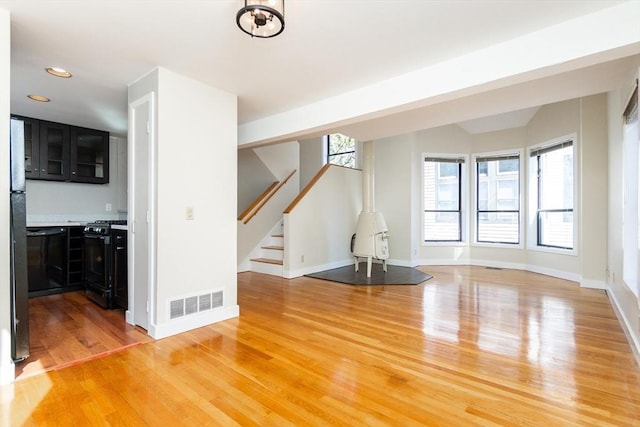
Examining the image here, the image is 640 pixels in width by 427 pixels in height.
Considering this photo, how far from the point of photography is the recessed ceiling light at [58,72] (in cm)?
267

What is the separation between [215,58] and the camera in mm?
2459

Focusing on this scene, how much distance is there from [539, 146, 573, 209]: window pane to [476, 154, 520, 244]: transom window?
470mm

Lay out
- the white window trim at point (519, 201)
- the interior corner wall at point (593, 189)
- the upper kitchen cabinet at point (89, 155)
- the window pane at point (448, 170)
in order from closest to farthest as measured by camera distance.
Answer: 1. the interior corner wall at point (593, 189)
2. the upper kitchen cabinet at point (89, 155)
3. the white window trim at point (519, 201)
4. the window pane at point (448, 170)

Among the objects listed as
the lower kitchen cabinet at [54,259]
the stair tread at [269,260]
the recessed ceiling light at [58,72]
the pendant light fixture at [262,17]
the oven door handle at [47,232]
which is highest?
the recessed ceiling light at [58,72]

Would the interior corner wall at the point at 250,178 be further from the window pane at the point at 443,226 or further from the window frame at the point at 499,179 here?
the window frame at the point at 499,179

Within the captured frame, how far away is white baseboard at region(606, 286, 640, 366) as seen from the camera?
7.63 feet

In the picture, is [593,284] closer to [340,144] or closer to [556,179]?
[556,179]

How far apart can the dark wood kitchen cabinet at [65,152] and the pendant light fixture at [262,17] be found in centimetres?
394

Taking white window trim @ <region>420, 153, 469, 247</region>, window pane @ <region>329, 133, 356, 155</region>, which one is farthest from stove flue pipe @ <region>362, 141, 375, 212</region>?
window pane @ <region>329, 133, 356, 155</region>

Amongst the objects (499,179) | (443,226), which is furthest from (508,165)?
(443,226)

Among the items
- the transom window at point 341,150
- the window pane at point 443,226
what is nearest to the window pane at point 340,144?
the transom window at point 341,150

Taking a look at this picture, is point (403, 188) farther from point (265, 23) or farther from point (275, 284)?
point (265, 23)

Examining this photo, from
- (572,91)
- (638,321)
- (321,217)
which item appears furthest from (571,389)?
(321,217)

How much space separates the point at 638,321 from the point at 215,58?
384 cm
